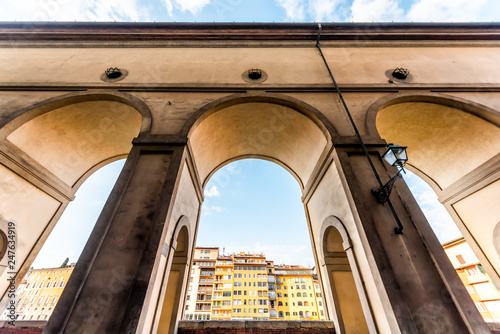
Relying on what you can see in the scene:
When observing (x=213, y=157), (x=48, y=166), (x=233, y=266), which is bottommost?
(x=48, y=166)

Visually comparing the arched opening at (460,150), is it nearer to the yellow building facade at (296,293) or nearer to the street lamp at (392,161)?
the street lamp at (392,161)

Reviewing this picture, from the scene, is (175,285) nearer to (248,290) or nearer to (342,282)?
(342,282)

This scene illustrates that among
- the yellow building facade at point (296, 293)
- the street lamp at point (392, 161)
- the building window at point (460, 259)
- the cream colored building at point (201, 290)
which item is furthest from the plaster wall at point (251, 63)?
the yellow building facade at point (296, 293)

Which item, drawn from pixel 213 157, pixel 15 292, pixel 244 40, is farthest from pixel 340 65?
pixel 15 292

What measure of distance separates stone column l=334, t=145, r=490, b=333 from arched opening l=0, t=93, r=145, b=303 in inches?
194

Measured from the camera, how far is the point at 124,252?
124 inches

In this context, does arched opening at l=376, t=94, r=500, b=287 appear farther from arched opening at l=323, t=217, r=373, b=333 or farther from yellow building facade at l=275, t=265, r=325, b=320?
yellow building facade at l=275, t=265, r=325, b=320

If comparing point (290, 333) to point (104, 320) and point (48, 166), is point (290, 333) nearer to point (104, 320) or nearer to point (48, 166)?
point (104, 320)

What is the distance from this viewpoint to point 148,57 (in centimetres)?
684

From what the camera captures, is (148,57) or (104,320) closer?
(104,320)

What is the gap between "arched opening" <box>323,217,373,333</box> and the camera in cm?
429

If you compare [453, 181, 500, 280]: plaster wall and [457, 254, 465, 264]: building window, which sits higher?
[457, 254, 465, 264]: building window

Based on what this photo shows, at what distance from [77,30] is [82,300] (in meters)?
9.09

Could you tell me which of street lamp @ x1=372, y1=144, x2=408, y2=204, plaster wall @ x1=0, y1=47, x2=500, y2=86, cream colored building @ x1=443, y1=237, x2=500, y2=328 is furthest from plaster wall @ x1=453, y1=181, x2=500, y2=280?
cream colored building @ x1=443, y1=237, x2=500, y2=328
